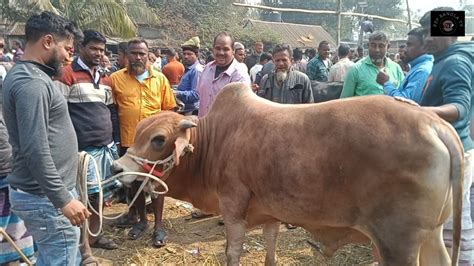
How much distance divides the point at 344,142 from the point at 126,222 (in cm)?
351

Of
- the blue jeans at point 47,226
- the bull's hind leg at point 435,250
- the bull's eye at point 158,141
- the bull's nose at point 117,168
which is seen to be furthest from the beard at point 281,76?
the blue jeans at point 47,226

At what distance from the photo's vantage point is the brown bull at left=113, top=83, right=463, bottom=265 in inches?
97.5

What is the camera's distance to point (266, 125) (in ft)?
9.70

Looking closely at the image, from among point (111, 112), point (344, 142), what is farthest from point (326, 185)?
point (111, 112)

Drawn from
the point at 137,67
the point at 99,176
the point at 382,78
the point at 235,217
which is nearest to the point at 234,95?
the point at 235,217

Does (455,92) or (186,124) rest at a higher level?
(455,92)

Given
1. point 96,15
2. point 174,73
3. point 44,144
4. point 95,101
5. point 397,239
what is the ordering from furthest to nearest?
point 96,15 → point 174,73 → point 95,101 → point 397,239 → point 44,144

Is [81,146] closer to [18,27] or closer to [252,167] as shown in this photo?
[252,167]

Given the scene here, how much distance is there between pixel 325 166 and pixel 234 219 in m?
0.77

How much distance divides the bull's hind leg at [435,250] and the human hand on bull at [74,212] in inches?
81.3

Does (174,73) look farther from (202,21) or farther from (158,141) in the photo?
(202,21)

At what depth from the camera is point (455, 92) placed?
283 centimetres
